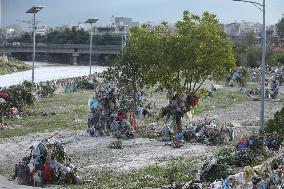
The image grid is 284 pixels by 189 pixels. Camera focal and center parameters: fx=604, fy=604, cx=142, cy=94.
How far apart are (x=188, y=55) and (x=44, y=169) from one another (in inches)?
492

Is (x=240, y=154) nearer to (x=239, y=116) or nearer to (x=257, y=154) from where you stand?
(x=257, y=154)

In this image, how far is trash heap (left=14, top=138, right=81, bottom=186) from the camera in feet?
69.9

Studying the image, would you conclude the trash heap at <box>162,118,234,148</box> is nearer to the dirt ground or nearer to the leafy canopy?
the dirt ground

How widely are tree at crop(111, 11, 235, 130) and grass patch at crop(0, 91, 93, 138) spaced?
6.13m

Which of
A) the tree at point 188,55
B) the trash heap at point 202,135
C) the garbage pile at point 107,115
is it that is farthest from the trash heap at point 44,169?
the tree at point 188,55

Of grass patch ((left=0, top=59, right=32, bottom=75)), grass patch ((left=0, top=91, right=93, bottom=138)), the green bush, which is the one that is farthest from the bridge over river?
the green bush

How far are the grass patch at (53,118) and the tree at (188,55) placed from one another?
20.1 ft

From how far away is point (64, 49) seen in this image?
158875 mm

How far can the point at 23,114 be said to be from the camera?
40312 mm

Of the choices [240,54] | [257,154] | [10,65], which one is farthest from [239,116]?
[10,65]

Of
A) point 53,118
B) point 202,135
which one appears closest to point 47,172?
point 202,135

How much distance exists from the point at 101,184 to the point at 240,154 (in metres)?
5.57

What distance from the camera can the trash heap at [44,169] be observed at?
21.3m

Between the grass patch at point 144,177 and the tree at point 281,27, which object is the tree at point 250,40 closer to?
the tree at point 281,27
